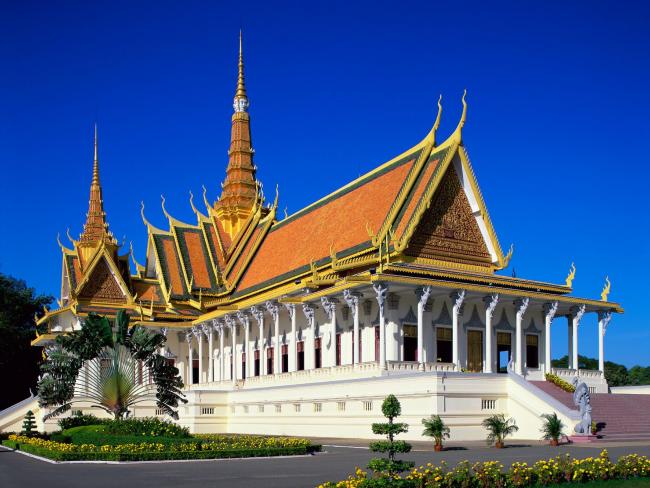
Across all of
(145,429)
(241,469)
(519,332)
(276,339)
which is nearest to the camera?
(241,469)

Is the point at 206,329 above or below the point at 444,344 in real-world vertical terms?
above

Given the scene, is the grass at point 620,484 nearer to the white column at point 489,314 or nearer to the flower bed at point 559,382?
the flower bed at point 559,382

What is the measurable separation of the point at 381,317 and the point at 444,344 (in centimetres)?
454

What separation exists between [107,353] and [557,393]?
14.7 m

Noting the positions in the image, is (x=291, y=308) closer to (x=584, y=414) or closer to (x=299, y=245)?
(x=299, y=245)

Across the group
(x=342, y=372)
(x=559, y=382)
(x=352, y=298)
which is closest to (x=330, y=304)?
(x=352, y=298)

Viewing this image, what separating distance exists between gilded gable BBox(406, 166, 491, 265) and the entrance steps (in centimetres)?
646

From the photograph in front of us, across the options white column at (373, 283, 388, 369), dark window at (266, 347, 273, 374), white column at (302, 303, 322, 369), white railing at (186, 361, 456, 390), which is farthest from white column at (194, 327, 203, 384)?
white column at (373, 283, 388, 369)

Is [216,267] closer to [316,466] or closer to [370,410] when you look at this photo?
[370,410]

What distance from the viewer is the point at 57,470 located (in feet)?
55.0

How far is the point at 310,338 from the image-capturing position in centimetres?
3462

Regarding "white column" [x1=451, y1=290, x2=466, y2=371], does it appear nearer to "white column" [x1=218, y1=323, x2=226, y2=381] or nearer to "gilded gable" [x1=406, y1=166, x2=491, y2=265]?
"gilded gable" [x1=406, y1=166, x2=491, y2=265]

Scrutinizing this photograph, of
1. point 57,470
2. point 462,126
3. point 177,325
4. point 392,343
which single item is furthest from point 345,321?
point 57,470

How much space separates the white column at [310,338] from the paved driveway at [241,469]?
11.0 m
